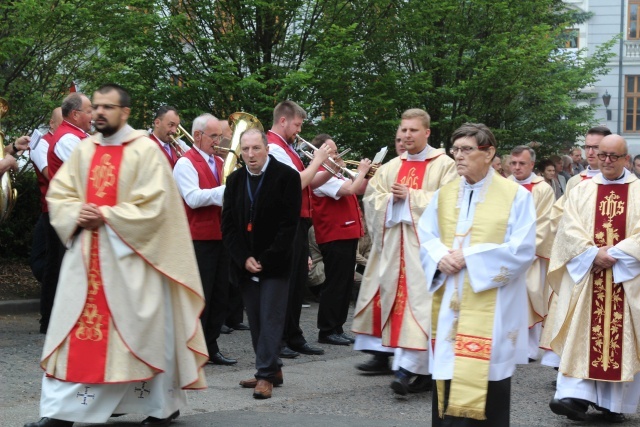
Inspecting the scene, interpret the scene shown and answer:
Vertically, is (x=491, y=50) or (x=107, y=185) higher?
(x=491, y=50)

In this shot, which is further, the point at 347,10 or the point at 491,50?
the point at 491,50

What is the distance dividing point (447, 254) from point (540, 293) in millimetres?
4739

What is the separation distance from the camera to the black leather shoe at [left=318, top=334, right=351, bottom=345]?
437 inches

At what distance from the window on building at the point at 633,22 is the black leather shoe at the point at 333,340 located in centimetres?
3732

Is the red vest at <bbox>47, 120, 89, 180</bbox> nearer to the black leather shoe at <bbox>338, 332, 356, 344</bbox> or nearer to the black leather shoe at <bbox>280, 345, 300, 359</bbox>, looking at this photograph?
the black leather shoe at <bbox>280, 345, 300, 359</bbox>

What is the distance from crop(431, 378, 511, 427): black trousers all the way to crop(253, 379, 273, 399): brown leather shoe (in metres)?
1.95

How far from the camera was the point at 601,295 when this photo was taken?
813 centimetres

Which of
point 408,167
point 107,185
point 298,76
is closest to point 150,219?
point 107,185

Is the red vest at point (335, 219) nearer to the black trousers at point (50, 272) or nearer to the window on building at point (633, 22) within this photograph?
the black trousers at point (50, 272)

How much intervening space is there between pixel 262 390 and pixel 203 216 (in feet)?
6.62

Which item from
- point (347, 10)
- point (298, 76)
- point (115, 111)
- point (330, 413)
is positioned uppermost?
point (347, 10)

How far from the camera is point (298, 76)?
45.2 ft

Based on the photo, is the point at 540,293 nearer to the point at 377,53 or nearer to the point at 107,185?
the point at 107,185

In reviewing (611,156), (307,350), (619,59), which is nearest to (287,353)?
(307,350)
